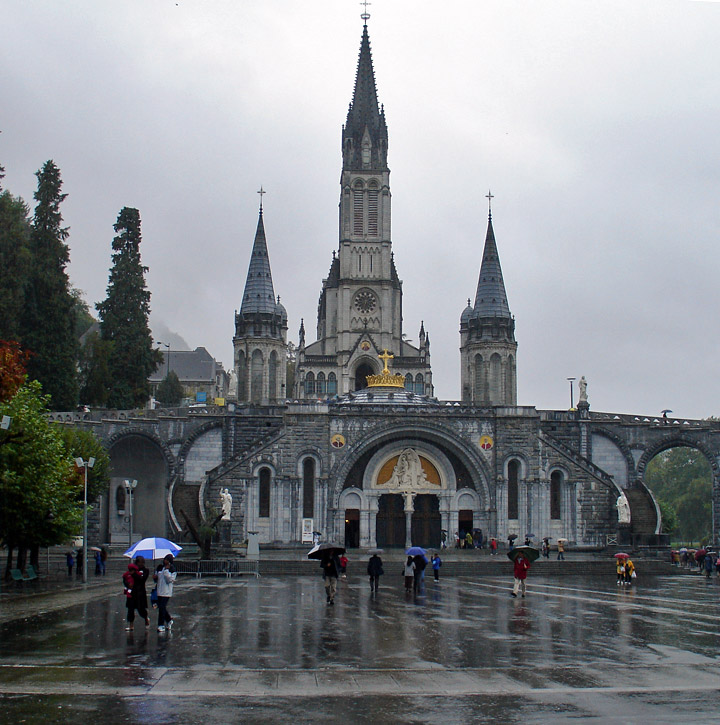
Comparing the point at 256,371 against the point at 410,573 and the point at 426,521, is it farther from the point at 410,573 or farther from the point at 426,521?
the point at 410,573

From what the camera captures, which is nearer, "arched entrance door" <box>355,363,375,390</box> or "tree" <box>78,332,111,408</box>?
"tree" <box>78,332,111,408</box>

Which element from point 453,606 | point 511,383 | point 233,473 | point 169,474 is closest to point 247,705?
point 453,606

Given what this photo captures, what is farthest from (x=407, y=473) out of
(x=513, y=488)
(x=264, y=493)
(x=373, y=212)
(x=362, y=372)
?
(x=373, y=212)

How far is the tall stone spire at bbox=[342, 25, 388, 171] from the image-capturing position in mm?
103625

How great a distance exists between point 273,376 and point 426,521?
94.1 ft

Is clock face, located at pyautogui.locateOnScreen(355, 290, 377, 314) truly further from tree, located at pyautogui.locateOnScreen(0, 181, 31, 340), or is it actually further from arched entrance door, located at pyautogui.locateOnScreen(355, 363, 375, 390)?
tree, located at pyautogui.locateOnScreen(0, 181, 31, 340)

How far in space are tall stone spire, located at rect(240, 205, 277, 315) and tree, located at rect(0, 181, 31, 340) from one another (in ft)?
90.3

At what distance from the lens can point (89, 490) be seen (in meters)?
49.0

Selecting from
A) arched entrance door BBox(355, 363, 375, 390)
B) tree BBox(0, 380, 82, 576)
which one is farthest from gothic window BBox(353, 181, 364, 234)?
tree BBox(0, 380, 82, 576)

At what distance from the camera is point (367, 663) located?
15.5m

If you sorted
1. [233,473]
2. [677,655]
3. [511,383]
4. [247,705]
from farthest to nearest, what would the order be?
[511,383] < [233,473] < [677,655] < [247,705]

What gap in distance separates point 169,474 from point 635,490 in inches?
1146

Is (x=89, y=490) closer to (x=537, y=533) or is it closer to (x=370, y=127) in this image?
(x=537, y=533)

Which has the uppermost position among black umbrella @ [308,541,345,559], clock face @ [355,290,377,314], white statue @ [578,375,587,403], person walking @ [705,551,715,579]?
clock face @ [355,290,377,314]
